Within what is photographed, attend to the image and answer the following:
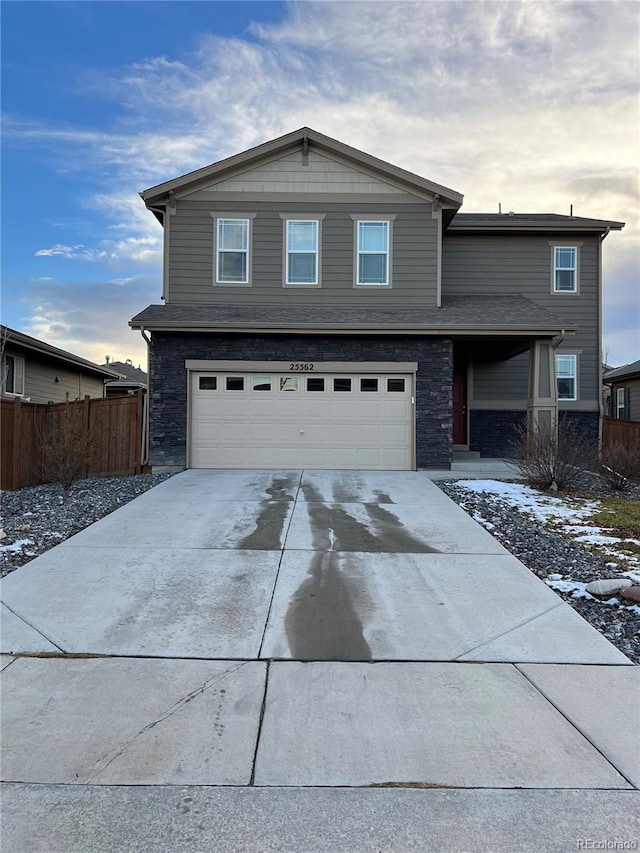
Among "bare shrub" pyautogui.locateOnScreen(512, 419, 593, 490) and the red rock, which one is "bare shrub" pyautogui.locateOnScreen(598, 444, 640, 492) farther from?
the red rock

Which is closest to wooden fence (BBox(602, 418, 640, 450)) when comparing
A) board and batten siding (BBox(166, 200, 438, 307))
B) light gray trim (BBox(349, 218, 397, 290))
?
board and batten siding (BBox(166, 200, 438, 307))

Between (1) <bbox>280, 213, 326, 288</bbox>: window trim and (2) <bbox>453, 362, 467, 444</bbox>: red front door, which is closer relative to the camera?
(1) <bbox>280, 213, 326, 288</bbox>: window trim

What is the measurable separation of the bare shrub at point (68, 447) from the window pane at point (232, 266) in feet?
14.8

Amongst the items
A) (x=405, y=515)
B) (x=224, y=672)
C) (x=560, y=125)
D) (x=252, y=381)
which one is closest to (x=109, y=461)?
(x=252, y=381)

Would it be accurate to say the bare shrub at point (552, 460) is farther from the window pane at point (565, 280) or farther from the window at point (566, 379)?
the window pane at point (565, 280)

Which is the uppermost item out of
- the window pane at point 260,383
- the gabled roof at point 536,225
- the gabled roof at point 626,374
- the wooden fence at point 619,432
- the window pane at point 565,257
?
the gabled roof at point 536,225

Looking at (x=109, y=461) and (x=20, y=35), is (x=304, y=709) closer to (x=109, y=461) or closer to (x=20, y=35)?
(x=109, y=461)

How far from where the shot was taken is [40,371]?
19.8 meters

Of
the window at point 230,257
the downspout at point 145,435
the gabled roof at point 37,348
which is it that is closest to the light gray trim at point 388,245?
the window at point 230,257

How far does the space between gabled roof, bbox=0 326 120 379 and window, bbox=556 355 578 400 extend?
15.3 m

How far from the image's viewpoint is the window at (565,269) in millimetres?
16219

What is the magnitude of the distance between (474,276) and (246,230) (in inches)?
257

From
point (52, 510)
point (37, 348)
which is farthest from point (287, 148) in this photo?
point (37, 348)

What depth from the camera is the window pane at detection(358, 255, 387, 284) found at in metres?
13.6
